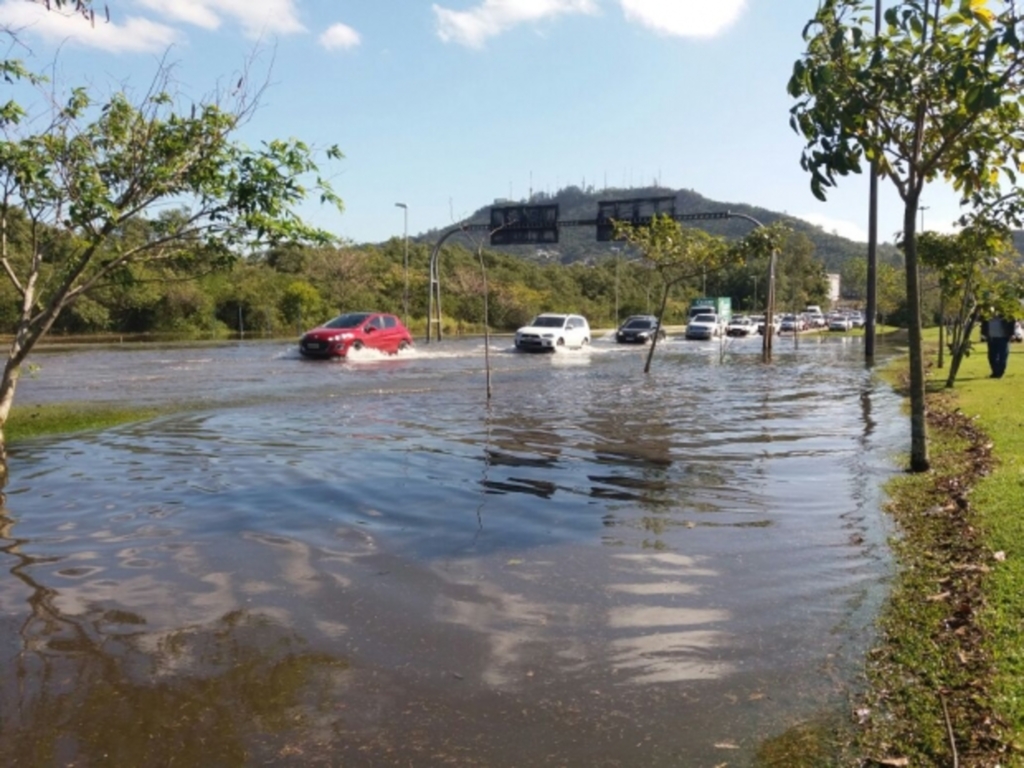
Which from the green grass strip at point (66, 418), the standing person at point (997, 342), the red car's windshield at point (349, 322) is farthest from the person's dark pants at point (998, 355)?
the red car's windshield at point (349, 322)

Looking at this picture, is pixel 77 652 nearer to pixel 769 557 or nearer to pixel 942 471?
pixel 769 557

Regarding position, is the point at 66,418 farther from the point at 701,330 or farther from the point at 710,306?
the point at 710,306

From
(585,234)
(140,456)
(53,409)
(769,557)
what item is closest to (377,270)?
(53,409)

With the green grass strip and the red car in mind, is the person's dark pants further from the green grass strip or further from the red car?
the red car

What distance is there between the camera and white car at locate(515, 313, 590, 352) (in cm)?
3925

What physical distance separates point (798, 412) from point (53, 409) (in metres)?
13.5

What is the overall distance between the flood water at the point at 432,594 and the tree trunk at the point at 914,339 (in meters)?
0.66

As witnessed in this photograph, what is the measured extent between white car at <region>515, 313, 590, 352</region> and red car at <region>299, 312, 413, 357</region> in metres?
6.37

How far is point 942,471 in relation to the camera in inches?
358

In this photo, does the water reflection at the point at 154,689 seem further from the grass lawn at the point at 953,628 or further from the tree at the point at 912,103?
the tree at the point at 912,103

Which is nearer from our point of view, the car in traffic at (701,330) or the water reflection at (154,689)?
the water reflection at (154,689)

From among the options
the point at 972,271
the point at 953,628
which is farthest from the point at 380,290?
the point at 953,628

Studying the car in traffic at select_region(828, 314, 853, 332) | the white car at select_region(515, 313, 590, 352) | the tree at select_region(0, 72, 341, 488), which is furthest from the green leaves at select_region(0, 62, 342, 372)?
the car in traffic at select_region(828, 314, 853, 332)

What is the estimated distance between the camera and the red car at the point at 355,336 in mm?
30656
